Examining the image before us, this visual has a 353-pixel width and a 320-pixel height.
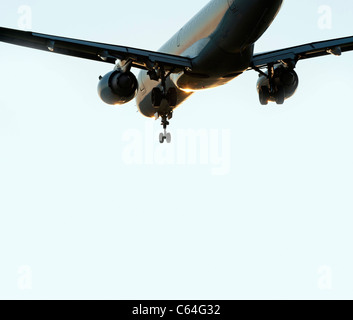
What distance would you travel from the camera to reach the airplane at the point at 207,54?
82.2 feet

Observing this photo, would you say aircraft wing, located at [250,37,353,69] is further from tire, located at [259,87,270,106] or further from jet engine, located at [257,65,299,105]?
tire, located at [259,87,270,106]

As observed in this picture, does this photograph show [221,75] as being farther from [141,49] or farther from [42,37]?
[42,37]

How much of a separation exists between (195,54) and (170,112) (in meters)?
5.47

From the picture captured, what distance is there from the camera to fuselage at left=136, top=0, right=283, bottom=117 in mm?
24737

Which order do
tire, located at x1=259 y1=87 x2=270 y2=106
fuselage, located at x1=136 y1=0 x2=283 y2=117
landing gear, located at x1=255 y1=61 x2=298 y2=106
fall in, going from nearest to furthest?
fuselage, located at x1=136 y1=0 x2=283 y2=117 < landing gear, located at x1=255 y1=61 x2=298 y2=106 < tire, located at x1=259 y1=87 x2=270 y2=106

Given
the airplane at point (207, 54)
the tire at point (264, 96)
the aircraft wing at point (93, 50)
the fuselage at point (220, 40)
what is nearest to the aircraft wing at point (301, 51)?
the airplane at point (207, 54)

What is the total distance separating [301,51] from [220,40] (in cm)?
421

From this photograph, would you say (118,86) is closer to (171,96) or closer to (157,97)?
(157,97)

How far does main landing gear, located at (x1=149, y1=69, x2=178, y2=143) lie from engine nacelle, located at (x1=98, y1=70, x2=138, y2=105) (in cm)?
94

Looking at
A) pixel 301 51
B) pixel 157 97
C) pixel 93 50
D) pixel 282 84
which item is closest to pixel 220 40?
pixel 157 97

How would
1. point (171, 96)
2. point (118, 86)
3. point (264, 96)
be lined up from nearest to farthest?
1. point (118, 86)
2. point (171, 96)
3. point (264, 96)

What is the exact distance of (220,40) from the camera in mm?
26000

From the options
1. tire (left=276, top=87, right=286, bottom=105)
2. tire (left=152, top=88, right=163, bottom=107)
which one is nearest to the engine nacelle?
tire (left=152, top=88, right=163, bottom=107)

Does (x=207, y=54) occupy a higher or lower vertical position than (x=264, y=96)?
higher
